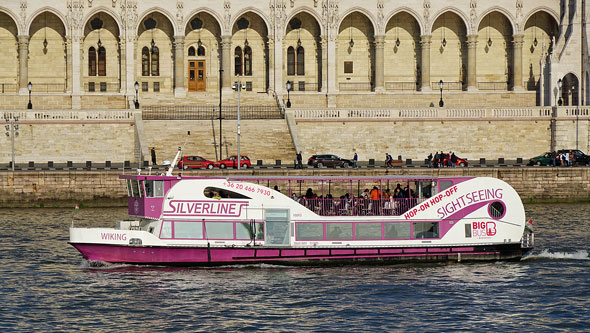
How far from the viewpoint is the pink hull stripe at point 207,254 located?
45062 mm

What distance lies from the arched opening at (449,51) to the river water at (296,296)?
159 ft

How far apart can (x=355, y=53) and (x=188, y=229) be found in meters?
53.9

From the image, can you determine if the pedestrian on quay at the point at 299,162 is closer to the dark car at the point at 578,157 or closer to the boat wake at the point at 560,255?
the dark car at the point at 578,157

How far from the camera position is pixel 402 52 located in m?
97.8

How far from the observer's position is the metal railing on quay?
8606 centimetres

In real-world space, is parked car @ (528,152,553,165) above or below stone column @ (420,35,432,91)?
below

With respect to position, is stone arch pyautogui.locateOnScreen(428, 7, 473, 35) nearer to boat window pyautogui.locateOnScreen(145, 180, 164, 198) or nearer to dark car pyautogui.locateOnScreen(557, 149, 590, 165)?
dark car pyautogui.locateOnScreen(557, 149, 590, 165)

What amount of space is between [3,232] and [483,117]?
4013 cm

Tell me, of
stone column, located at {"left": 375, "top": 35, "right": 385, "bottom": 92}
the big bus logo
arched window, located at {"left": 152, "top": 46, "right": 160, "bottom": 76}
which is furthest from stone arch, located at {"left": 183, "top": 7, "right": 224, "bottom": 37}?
the big bus logo

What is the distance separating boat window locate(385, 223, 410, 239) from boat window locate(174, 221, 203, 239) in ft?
22.7

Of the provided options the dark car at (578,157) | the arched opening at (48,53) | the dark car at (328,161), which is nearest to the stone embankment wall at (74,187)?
the dark car at (328,161)

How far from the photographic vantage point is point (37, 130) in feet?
268

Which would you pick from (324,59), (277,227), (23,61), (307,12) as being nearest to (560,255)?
(277,227)

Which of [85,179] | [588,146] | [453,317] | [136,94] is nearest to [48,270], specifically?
[453,317]
